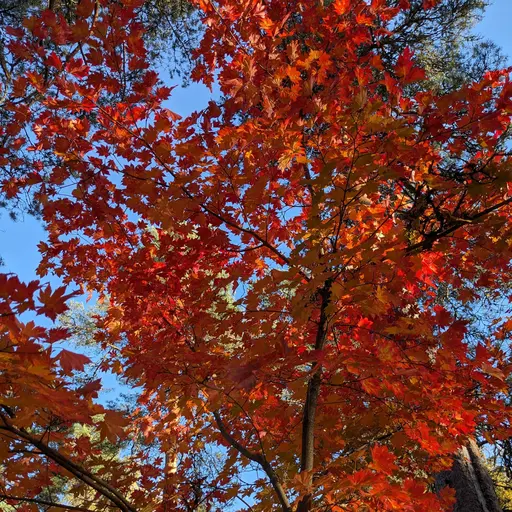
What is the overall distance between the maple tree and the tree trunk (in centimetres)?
129

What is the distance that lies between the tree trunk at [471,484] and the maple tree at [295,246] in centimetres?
129

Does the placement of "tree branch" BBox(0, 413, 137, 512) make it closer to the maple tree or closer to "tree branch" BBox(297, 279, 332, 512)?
the maple tree

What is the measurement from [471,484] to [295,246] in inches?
160

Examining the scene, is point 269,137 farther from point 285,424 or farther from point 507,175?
point 285,424

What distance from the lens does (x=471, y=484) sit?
15.5 feet

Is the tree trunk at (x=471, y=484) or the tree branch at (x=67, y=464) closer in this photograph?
the tree branch at (x=67, y=464)

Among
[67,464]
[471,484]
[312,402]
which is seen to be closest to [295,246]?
[312,402]

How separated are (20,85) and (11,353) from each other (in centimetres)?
229

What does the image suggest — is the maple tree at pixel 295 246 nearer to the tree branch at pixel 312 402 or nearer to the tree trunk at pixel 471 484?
the tree branch at pixel 312 402

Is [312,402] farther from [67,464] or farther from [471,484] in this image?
[471,484]

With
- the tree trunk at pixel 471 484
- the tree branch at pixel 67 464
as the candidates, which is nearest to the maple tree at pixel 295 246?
the tree branch at pixel 67 464

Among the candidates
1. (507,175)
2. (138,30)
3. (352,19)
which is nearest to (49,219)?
(138,30)

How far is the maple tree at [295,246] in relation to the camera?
205cm

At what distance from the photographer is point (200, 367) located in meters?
2.88
